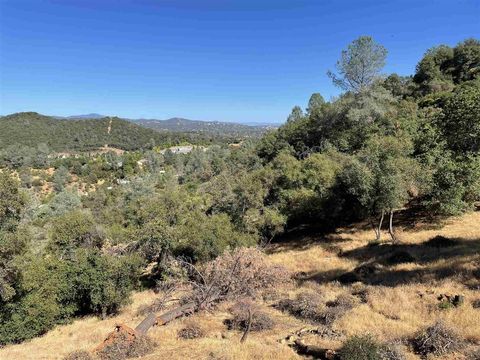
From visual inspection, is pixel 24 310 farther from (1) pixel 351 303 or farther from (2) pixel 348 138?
(2) pixel 348 138

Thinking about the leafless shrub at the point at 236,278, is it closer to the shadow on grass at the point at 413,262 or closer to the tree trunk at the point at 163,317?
the tree trunk at the point at 163,317

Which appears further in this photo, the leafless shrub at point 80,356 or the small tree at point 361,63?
the small tree at point 361,63

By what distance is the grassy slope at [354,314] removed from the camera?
427 inches

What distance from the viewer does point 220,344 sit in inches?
455

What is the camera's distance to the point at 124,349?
462 inches

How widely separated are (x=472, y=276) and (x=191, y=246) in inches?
617

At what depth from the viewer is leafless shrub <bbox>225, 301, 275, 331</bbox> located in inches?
511

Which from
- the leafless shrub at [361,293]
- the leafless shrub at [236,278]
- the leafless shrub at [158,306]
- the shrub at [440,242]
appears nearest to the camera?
the leafless shrub at [361,293]

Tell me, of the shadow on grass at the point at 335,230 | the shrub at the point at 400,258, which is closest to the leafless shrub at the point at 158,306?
the shrub at the point at 400,258

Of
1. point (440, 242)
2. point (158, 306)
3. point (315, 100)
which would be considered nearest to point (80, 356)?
point (158, 306)

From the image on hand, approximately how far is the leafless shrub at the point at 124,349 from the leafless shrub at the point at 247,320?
3238 millimetres

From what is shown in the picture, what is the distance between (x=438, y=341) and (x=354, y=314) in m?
3.47

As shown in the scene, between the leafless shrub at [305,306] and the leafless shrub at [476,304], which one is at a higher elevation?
the leafless shrub at [476,304]

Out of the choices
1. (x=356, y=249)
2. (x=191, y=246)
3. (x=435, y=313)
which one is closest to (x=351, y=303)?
(x=435, y=313)
